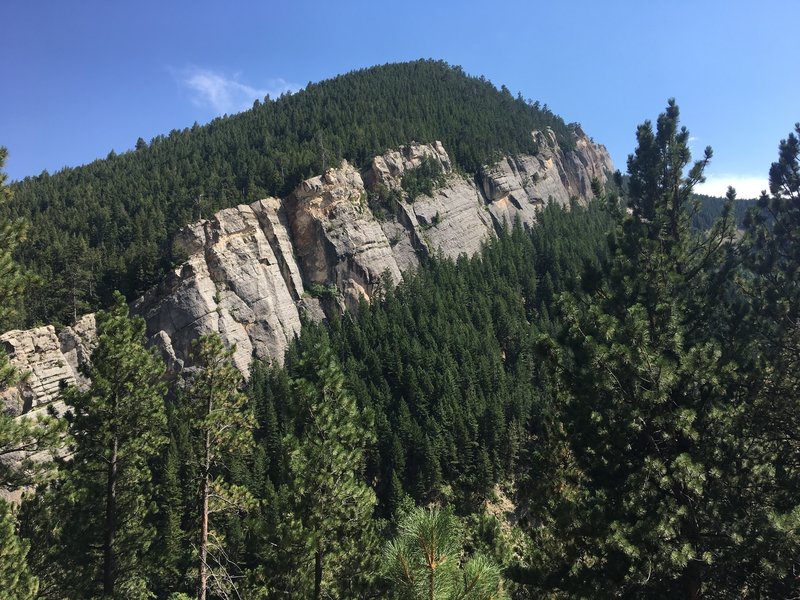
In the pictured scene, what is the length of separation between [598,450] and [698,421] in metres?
2.03

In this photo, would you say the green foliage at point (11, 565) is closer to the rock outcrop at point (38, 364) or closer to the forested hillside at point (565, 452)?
the forested hillside at point (565, 452)

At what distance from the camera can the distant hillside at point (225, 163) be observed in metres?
68.2

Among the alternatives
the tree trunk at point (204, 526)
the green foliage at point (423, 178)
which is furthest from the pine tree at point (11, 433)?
the green foliage at point (423, 178)

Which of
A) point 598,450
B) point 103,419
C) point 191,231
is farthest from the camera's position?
point 191,231

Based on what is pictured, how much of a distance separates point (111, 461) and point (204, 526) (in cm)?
376

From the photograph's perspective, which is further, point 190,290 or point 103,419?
point 190,290

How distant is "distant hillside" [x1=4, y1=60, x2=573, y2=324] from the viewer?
68250mm

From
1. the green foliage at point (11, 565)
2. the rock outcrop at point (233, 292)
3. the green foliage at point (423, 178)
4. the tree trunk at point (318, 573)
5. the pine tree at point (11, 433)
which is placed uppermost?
the green foliage at point (423, 178)

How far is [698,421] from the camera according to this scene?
9242 millimetres

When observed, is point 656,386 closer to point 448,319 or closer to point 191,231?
point 448,319

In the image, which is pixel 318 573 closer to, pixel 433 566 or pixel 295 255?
pixel 433 566

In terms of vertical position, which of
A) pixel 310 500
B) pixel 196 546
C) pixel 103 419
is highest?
pixel 103 419

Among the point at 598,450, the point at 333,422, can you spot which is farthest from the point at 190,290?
the point at 598,450

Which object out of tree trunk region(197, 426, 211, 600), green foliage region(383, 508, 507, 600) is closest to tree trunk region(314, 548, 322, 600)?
tree trunk region(197, 426, 211, 600)
